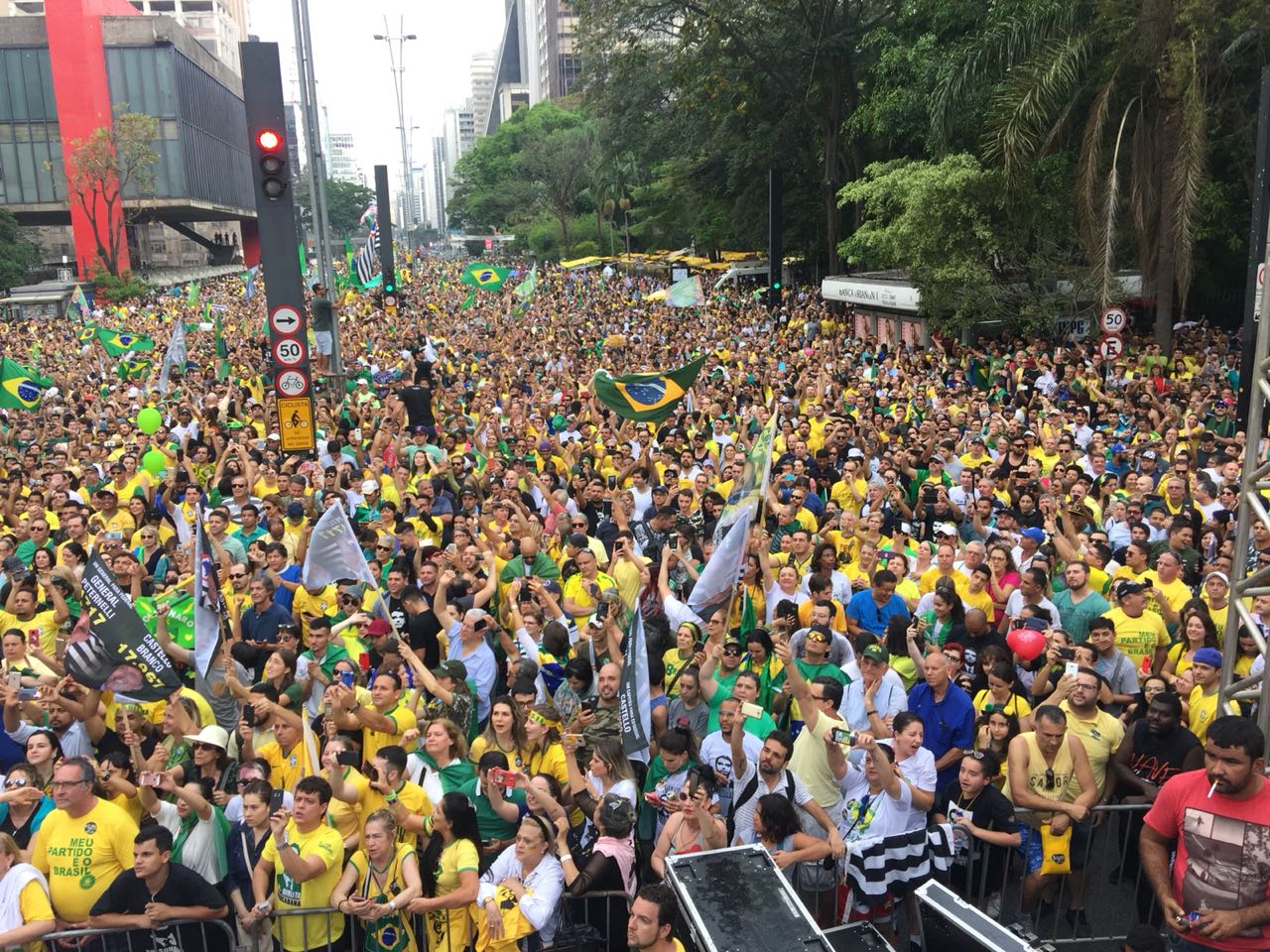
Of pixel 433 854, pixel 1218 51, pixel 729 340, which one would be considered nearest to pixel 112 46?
pixel 729 340

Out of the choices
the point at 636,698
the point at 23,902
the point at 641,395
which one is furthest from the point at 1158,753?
the point at 641,395

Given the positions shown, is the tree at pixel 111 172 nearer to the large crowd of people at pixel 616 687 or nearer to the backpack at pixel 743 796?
the large crowd of people at pixel 616 687

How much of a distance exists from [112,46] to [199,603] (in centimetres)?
7515

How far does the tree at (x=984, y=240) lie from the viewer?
21.8m

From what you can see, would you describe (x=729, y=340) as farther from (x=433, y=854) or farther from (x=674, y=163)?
(x=433, y=854)

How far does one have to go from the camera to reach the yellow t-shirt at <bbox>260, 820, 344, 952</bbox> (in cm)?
530

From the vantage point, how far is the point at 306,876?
5223 mm

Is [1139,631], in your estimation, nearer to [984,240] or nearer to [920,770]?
[920,770]

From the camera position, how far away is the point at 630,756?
6363 mm

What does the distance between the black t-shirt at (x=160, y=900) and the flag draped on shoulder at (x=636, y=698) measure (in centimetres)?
208

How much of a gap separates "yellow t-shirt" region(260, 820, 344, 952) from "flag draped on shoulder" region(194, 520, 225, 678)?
2.40 metres

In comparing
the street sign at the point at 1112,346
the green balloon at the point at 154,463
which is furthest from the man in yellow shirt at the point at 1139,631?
the street sign at the point at 1112,346

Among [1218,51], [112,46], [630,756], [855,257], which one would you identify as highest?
[112,46]

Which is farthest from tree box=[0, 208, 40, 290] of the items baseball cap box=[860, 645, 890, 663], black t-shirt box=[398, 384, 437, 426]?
baseball cap box=[860, 645, 890, 663]
